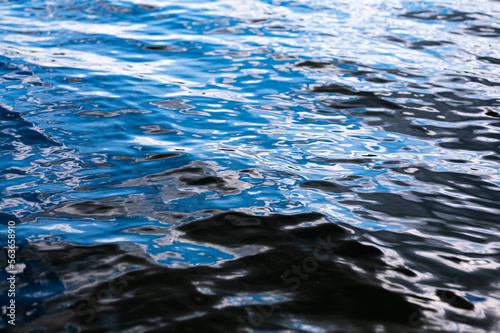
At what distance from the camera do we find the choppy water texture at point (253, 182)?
2898 mm

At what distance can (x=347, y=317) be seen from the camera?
9.18 ft

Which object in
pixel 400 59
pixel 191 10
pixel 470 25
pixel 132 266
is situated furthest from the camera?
pixel 191 10

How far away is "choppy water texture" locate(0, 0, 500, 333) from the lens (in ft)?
9.51

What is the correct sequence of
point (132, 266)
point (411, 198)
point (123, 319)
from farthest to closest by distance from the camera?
point (411, 198) → point (132, 266) → point (123, 319)

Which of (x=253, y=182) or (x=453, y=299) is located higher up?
(x=253, y=182)

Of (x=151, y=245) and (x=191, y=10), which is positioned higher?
(x=191, y=10)

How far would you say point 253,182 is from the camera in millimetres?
4223

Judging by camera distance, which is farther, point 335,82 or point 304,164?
point 335,82

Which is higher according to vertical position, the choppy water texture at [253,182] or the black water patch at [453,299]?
the choppy water texture at [253,182]

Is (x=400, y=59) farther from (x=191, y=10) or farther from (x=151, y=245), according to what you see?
(x=151, y=245)

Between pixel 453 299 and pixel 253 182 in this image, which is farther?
pixel 253 182

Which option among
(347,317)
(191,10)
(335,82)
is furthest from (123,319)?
(191,10)

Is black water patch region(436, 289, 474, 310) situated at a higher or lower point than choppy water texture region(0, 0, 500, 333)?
lower

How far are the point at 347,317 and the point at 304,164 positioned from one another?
1.98 meters
